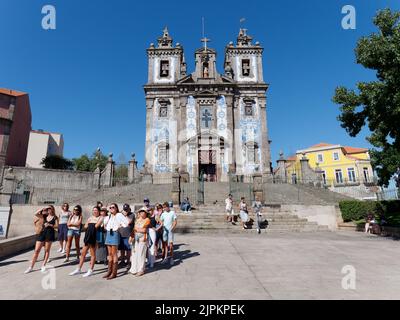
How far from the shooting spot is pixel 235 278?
5.20 m

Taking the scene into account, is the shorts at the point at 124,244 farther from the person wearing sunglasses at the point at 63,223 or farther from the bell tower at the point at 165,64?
the bell tower at the point at 165,64

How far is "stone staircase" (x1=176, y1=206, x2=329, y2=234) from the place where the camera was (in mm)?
12662

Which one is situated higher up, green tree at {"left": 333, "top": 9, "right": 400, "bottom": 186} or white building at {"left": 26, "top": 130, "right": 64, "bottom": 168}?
white building at {"left": 26, "top": 130, "right": 64, "bottom": 168}

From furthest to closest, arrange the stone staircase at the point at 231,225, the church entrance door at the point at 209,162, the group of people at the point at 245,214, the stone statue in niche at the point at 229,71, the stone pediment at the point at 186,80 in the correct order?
the stone statue in niche at the point at 229,71
the stone pediment at the point at 186,80
the church entrance door at the point at 209,162
the stone staircase at the point at 231,225
the group of people at the point at 245,214

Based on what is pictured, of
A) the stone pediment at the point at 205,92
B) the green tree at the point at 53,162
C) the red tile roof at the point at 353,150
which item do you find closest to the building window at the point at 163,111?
the stone pediment at the point at 205,92

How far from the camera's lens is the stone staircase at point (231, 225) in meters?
12.7

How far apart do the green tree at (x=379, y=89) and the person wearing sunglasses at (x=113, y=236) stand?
10.9 m

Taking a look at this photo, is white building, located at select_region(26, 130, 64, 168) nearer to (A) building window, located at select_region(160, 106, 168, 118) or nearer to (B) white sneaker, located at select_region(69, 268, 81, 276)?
(A) building window, located at select_region(160, 106, 168, 118)

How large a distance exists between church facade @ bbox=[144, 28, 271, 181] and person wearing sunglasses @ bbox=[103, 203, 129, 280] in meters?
22.1

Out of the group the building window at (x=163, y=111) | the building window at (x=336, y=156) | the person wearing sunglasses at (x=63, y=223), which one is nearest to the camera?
the person wearing sunglasses at (x=63, y=223)

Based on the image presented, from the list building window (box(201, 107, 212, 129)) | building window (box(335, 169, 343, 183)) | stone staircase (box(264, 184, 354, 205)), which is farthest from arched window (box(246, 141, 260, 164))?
building window (box(335, 169, 343, 183))

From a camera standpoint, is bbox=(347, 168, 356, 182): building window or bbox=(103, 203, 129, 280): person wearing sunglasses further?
bbox=(347, 168, 356, 182): building window

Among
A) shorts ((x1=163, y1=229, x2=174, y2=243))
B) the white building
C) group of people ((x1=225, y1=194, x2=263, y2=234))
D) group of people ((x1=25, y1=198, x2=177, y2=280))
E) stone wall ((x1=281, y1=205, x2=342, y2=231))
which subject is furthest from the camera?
the white building
